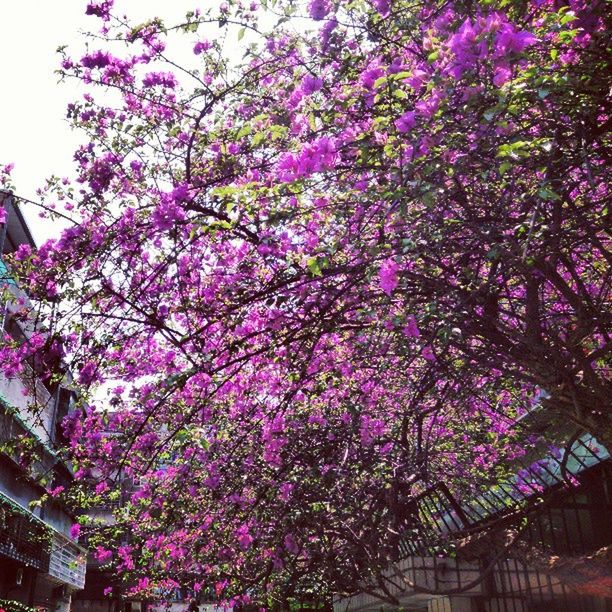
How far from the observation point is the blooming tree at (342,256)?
4.45 meters

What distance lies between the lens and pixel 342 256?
6215 mm

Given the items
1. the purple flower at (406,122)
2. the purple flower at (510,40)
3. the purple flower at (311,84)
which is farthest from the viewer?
the purple flower at (311,84)

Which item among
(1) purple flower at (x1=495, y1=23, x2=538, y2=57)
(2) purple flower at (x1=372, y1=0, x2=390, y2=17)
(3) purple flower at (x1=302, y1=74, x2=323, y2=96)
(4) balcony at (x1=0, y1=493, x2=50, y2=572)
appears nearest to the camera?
(1) purple flower at (x1=495, y1=23, x2=538, y2=57)

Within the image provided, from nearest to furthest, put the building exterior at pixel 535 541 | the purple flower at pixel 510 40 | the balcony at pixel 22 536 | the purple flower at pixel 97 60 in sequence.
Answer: the purple flower at pixel 510 40
the purple flower at pixel 97 60
the building exterior at pixel 535 541
the balcony at pixel 22 536

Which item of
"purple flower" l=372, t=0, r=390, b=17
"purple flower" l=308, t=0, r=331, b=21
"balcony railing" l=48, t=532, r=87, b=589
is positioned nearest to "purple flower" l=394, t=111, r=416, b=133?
"purple flower" l=372, t=0, r=390, b=17

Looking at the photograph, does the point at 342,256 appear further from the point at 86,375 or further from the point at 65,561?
the point at 65,561

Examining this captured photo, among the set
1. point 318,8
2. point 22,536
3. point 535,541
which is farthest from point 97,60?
point 22,536

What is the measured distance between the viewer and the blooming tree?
4.45 meters

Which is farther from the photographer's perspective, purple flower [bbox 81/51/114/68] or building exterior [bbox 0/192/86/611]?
building exterior [bbox 0/192/86/611]

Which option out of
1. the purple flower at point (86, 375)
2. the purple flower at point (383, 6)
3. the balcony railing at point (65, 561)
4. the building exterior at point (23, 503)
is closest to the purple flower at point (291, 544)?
the building exterior at point (23, 503)

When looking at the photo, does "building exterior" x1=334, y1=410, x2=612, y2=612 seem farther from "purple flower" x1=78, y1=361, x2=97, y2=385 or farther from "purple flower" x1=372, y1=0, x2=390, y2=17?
"purple flower" x1=372, y1=0, x2=390, y2=17

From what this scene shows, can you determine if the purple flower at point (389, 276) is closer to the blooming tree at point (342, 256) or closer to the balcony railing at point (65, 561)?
the blooming tree at point (342, 256)

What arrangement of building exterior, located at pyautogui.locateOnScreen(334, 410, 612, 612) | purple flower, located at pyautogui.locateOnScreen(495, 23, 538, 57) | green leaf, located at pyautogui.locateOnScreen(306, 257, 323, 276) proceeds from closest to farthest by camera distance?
purple flower, located at pyautogui.locateOnScreen(495, 23, 538, 57) < green leaf, located at pyautogui.locateOnScreen(306, 257, 323, 276) < building exterior, located at pyautogui.locateOnScreen(334, 410, 612, 612)

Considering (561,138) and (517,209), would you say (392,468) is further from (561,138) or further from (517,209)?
(561,138)
